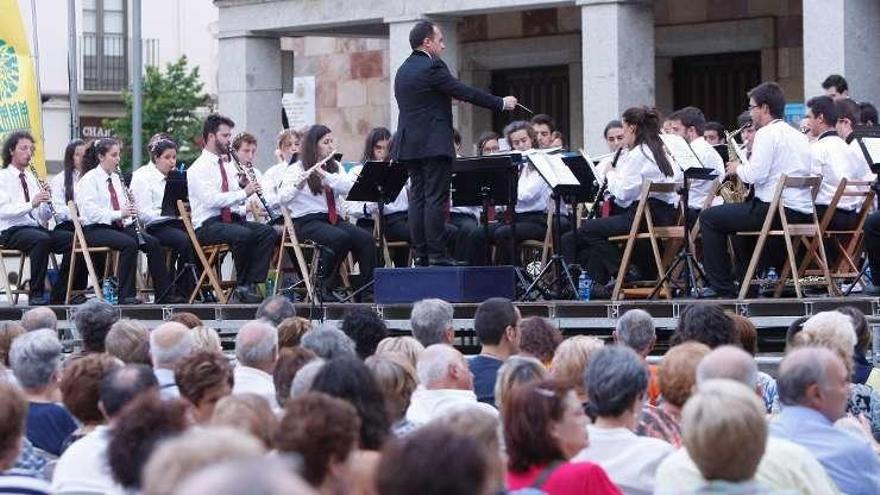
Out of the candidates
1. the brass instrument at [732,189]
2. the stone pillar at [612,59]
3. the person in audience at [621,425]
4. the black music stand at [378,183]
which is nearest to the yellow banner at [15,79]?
the stone pillar at [612,59]

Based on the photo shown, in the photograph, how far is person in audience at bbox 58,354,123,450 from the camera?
6957 millimetres

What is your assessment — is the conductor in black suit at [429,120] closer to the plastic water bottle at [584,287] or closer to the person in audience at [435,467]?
the plastic water bottle at [584,287]

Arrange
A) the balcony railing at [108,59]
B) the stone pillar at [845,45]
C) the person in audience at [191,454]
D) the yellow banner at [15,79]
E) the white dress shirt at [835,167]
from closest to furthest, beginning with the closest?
the person in audience at [191,454]
the white dress shirt at [835,167]
the stone pillar at [845,45]
the yellow banner at [15,79]
the balcony railing at [108,59]

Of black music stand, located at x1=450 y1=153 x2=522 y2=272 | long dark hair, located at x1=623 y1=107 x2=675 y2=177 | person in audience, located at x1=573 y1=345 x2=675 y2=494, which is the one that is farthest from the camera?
long dark hair, located at x1=623 y1=107 x2=675 y2=177

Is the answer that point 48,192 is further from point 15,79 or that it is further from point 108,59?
point 108,59

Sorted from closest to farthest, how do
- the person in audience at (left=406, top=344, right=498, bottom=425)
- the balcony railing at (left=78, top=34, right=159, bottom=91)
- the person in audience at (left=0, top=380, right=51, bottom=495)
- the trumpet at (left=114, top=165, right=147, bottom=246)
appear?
the person in audience at (left=0, top=380, right=51, bottom=495) < the person in audience at (left=406, top=344, right=498, bottom=425) < the trumpet at (left=114, top=165, right=147, bottom=246) < the balcony railing at (left=78, top=34, right=159, bottom=91)

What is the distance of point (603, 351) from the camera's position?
6.52 meters

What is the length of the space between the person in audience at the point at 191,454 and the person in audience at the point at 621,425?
275 cm

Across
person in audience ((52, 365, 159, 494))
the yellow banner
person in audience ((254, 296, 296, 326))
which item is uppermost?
the yellow banner

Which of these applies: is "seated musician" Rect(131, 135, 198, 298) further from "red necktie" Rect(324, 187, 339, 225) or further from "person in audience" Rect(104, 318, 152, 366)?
"person in audience" Rect(104, 318, 152, 366)

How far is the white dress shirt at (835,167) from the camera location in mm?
13234

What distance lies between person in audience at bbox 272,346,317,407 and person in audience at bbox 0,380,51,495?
142 cm

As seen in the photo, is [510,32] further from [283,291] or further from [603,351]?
[603,351]

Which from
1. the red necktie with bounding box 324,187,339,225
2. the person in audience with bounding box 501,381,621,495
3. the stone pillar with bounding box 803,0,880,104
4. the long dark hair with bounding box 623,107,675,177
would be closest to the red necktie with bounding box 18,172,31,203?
the red necktie with bounding box 324,187,339,225
